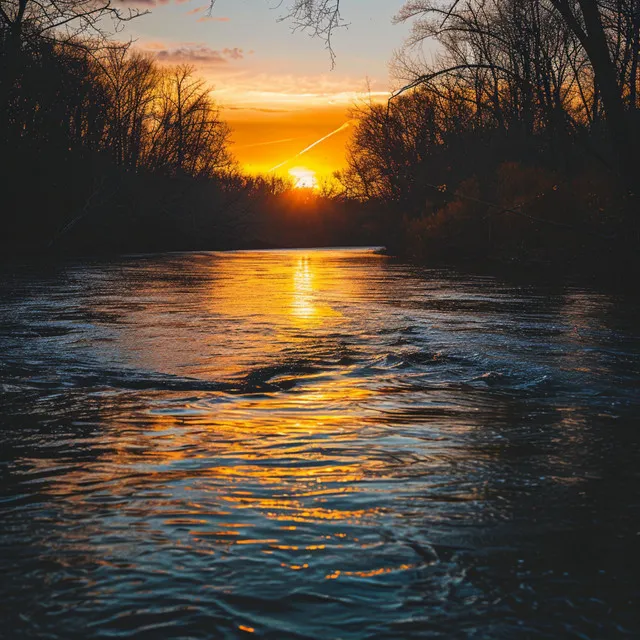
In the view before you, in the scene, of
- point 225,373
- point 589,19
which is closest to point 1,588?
point 225,373

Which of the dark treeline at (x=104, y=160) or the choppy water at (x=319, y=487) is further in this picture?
the dark treeline at (x=104, y=160)

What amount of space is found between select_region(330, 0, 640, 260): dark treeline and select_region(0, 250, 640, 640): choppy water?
4.47m

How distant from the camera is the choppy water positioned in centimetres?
348

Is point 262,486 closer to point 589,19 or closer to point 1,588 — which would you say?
point 1,588

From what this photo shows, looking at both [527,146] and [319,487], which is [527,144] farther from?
[319,487]

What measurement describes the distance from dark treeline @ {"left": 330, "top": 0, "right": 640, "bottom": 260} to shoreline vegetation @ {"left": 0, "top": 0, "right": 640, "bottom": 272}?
7cm

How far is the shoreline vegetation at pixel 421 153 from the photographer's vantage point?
1684cm

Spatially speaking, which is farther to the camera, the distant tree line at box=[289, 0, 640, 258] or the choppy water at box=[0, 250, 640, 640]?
the distant tree line at box=[289, 0, 640, 258]

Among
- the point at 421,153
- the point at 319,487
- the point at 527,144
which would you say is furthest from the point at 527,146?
the point at 319,487

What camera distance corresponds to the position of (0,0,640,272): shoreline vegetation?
16.8m

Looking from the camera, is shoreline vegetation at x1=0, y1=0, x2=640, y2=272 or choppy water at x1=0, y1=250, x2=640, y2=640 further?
shoreline vegetation at x1=0, y1=0, x2=640, y2=272

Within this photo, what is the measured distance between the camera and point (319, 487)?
197 inches

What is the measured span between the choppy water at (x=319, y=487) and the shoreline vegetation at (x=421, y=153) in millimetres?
5610

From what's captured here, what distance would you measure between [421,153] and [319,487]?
144 feet
